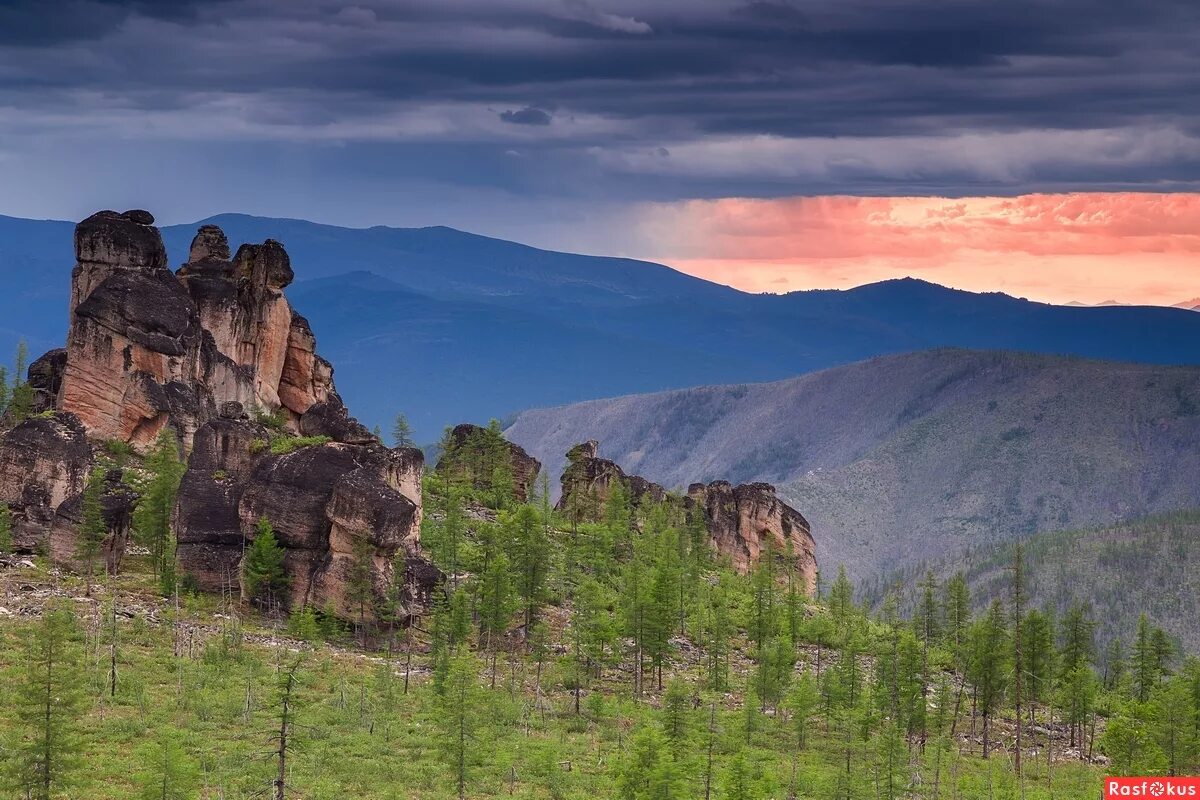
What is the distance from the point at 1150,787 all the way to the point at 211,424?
6040cm

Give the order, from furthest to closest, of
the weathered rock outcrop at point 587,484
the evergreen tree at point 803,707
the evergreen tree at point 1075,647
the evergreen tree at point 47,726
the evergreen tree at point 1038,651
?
the weathered rock outcrop at point 587,484 < the evergreen tree at point 1075,647 < the evergreen tree at point 1038,651 < the evergreen tree at point 803,707 < the evergreen tree at point 47,726

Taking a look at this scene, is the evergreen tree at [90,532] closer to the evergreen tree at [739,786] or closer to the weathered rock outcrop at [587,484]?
the evergreen tree at [739,786]

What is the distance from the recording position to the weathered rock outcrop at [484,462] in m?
145

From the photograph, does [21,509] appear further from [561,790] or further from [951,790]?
[951,790]

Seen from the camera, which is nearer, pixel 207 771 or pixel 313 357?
pixel 207 771

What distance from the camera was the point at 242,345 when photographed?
131 meters

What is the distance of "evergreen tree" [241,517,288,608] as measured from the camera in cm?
9006

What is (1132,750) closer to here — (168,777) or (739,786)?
(739,786)

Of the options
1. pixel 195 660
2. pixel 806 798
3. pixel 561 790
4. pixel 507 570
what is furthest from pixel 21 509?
pixel 806 798

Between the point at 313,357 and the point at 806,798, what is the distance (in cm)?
7933

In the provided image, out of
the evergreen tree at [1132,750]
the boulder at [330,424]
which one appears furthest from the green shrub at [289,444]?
the evergreen tree at [1132,750]

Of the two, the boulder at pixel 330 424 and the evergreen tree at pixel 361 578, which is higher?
the boulder at pixel 330 424

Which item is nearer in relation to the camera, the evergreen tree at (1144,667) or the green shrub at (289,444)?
the green shrub at (289,444)

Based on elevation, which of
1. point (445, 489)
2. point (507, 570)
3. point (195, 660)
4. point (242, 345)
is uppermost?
point (242, 345)
